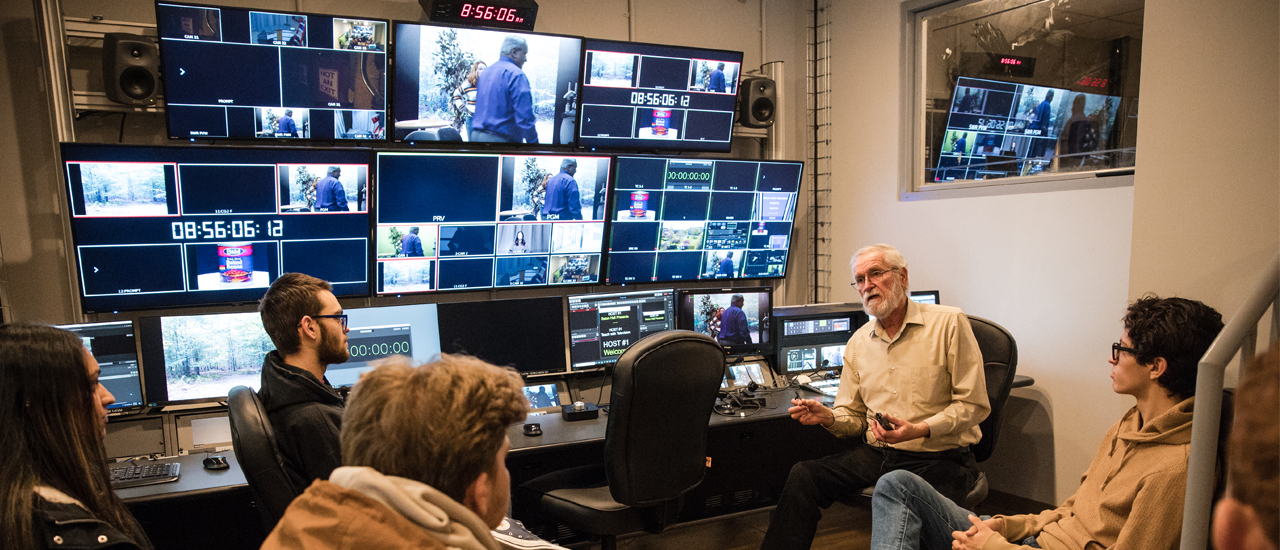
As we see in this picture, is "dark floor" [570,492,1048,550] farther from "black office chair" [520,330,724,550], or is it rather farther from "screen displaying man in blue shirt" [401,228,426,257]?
"screen displaying man in blue shirt" [401,228,426,257]

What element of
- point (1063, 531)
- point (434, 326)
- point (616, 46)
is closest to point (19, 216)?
point (434, 326)

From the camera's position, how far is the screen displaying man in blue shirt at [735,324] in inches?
157

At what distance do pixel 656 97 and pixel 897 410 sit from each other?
6.61 feet

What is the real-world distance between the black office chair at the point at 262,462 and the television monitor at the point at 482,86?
1793mm

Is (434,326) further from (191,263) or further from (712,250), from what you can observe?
(712,250)

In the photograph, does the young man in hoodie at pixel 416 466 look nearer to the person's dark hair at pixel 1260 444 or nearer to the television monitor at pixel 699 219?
the person's dark hair at pixel 1260 444

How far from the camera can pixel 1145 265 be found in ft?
7.65

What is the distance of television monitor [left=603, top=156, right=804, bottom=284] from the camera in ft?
12.9

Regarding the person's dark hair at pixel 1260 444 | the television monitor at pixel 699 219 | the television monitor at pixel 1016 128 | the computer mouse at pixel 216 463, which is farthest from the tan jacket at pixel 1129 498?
the computer mouse at pixel 216 463

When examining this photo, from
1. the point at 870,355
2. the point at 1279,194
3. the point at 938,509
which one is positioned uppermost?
the point at 1279,194

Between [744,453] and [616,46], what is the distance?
2159mm

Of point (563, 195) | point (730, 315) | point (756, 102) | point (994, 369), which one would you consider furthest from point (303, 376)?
point (756, 102)

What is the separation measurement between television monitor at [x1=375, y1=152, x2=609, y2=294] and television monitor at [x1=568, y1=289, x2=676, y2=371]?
228 mm

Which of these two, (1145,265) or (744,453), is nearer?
(1145,265)
